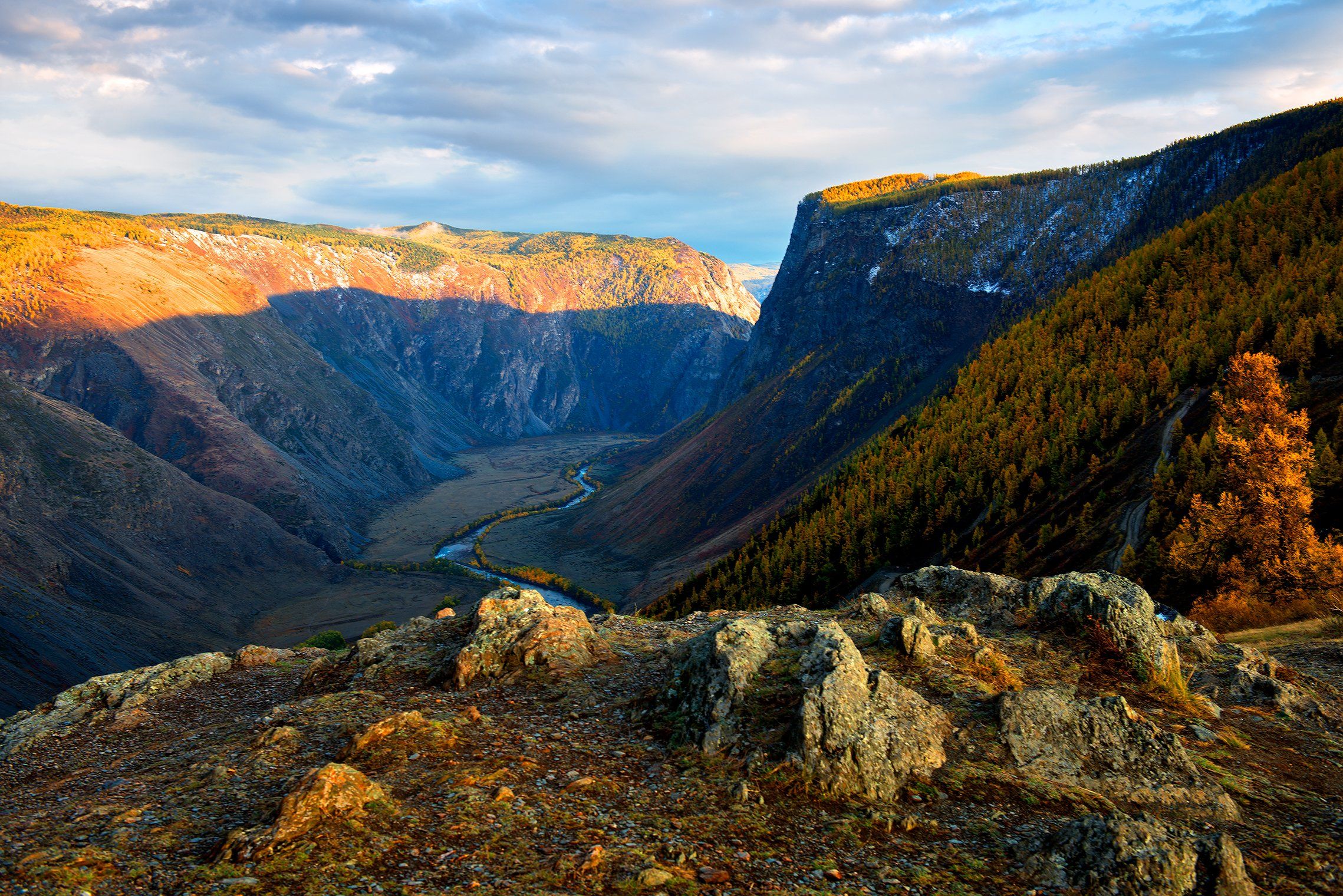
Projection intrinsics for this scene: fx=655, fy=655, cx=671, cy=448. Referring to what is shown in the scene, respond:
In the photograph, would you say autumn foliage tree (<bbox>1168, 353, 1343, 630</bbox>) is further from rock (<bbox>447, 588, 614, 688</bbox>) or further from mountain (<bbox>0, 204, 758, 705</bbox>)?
mountain (<bbox>0, 204, 758, 705</bbox>)

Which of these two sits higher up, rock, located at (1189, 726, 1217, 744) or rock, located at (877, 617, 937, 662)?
rock, located at (877, 617, 937, 662)

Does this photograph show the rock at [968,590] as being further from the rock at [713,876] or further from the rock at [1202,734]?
the rock at [713,876]

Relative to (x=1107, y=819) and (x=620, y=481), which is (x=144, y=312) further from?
(x=1107, y=819)

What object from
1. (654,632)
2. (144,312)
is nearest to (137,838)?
(654,632)

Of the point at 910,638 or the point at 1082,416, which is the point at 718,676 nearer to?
the point at 910,638

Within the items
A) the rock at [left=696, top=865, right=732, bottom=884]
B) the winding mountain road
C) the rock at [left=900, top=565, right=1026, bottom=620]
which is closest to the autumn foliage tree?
the winding mountain road

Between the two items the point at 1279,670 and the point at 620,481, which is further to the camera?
the point at 620,481
